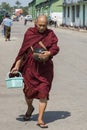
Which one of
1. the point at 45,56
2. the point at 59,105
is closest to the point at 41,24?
the point at 45,56

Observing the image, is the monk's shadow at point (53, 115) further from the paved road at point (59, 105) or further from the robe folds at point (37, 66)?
the robe folds at point (37, 66)

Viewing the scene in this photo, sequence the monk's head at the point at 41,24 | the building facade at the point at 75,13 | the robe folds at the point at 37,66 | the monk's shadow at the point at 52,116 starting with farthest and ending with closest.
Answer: the building facade at the point at 75,13, the monk's shadow at the point at 52,116, the robe folds at the point at 37,66, the monk's head at the point at 41,24

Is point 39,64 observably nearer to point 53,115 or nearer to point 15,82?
point 15,82

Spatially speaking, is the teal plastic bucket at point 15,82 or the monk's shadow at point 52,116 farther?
the monk's shadow at point 52,116

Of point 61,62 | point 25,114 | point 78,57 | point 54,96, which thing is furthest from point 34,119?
point 78,57

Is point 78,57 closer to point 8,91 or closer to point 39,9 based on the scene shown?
point 8,91

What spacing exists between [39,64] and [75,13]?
6251 cm

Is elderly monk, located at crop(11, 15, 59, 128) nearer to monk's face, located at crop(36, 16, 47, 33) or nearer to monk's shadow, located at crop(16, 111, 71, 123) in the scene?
monk's face, located at crop(36, 16, 47, 33)

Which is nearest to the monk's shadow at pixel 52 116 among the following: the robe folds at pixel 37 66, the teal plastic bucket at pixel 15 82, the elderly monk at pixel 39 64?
the elderly monk at pixel 39 64

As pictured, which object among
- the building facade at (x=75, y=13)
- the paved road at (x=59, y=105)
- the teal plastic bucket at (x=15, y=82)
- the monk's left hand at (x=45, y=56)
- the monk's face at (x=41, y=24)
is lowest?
the building facade at (x=75, y=13)

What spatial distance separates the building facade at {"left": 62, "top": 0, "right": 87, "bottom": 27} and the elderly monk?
2120 inches

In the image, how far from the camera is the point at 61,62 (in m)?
18.3

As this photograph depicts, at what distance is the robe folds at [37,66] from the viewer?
25.3 ft

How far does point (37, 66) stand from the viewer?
306 inches
